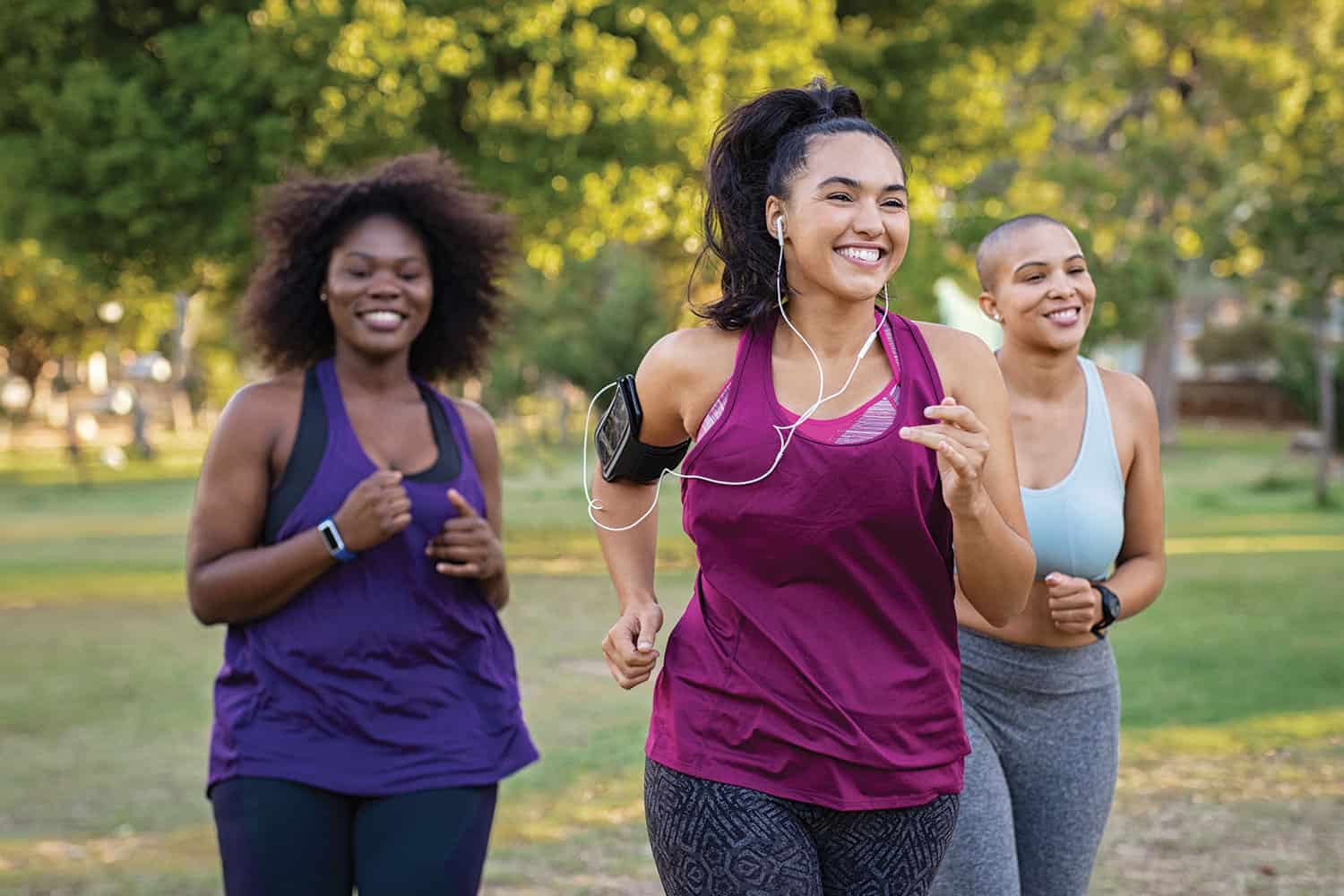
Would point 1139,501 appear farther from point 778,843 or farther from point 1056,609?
point 778,843

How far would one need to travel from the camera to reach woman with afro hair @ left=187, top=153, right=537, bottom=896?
357cm

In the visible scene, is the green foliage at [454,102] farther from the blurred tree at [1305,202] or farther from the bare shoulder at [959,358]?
the bare shoulder at [959,358]

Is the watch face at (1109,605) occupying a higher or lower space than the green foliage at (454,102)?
lower

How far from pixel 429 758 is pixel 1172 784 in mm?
5886

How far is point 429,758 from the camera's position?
→ 366 centimetres

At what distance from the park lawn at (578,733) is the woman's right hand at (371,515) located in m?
3.49

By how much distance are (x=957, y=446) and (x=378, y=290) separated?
1931 millimetres

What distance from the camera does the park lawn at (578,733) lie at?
286 inches

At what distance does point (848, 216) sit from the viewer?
9.45 ft

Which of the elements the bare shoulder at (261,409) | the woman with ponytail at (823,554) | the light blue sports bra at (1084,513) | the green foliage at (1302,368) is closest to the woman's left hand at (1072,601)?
the light blue sports bra at (1084,513)

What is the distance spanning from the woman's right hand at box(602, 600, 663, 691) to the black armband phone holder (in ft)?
0.92

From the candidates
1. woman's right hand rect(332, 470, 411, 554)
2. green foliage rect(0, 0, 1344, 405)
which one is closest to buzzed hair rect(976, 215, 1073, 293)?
woman's right hand rect(332, 470, 411, 554)

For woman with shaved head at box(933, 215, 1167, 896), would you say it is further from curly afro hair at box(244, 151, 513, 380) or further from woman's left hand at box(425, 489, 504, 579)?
curly afro hair at box(244, 151, 513, 380)

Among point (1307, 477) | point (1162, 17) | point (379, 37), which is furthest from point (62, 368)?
point (379, 37)
